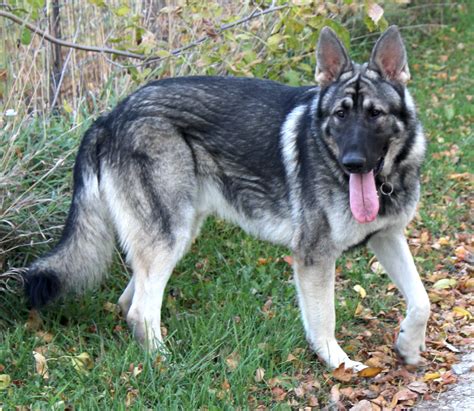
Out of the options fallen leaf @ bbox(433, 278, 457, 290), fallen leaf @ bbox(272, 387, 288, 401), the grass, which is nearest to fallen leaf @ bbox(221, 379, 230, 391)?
the grass

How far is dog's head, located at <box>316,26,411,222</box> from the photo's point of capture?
3.74 m

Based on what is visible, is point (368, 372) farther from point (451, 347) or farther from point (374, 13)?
point (374, 13)

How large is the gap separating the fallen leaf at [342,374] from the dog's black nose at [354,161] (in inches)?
42.9

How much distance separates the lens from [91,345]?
4316 mm

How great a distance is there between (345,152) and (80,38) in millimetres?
3446

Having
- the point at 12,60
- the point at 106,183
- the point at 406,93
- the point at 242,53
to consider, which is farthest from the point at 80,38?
the point at 406,93

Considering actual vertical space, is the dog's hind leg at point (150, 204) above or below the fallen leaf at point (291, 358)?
above

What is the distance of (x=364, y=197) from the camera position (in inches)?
152

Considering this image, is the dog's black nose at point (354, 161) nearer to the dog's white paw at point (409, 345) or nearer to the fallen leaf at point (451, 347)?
the dog's white paw at point (409, 345)

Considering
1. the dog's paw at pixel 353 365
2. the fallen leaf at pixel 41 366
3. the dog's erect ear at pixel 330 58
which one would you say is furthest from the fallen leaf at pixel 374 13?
the fallen leaf at pixel 41 366

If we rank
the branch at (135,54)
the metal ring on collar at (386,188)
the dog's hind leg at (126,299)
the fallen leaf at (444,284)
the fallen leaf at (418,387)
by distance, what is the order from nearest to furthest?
the fallen leaf at (418,387), the metal ring on collar at (386,188), the dog's hind leg at (126,299), the fallen leaf at (444,284), the branch at (135,54)

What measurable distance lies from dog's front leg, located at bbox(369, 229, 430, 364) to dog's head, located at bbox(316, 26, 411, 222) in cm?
48

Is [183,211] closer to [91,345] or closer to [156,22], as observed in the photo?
[91,345]

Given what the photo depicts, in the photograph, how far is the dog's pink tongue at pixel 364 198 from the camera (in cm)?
387
